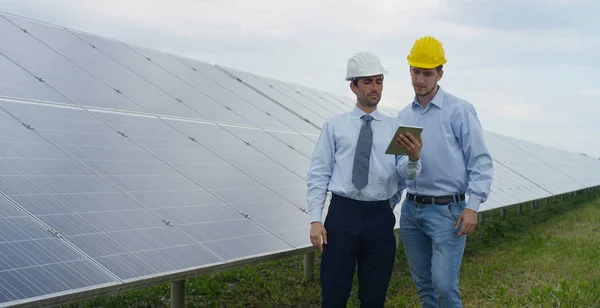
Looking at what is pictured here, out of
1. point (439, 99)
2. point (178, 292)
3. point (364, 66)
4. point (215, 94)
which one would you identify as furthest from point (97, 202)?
point (215, 94)

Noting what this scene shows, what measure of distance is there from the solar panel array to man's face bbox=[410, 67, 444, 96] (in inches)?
92.9

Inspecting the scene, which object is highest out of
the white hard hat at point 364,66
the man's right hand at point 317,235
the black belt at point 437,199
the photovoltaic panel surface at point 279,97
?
the white hard hat at point 364,66

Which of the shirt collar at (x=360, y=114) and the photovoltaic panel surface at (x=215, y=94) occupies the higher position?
the shirt collar at (x=360, y=114)

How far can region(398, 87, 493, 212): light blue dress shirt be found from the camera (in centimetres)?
505

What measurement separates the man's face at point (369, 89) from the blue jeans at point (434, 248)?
966 mm

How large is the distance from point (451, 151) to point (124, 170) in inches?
138

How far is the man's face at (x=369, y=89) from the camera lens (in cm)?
465

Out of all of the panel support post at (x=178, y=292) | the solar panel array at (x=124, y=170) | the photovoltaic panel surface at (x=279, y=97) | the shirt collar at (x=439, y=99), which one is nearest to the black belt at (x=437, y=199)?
the shirt collar at (x=439, y=99)

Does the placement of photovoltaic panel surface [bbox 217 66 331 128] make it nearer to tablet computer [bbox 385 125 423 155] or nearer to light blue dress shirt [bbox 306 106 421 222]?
light blue dress shirt [bbox 306 106 421 222]

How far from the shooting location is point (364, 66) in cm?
458

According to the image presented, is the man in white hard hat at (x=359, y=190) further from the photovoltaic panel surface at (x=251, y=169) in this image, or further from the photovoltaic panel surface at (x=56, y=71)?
the photovoltaic panel surface at (x=56, y=71)

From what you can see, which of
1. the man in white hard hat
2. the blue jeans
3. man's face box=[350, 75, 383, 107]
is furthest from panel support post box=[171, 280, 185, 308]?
man's face box=[350, 75, 383, 107]

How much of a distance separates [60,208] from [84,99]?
311cm

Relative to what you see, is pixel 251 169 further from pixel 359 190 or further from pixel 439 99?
pixel 359 190
